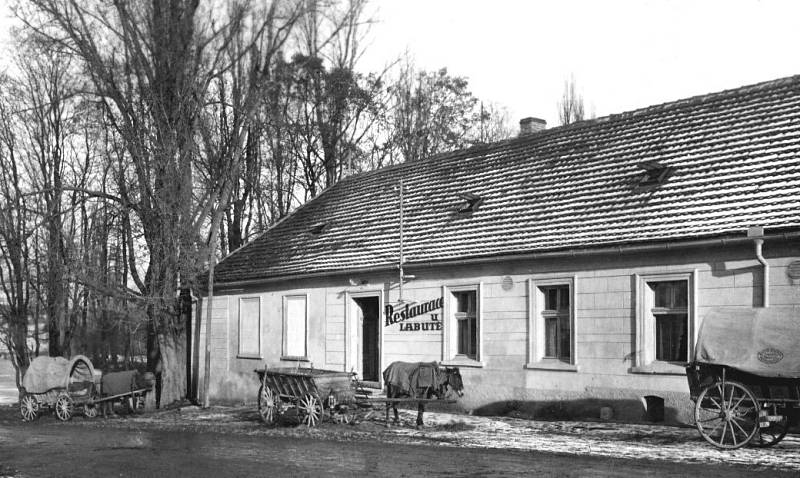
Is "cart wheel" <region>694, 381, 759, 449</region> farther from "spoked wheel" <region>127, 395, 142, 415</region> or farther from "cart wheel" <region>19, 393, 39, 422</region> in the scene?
"cart wheel" <region>19, 393, 39, 422</region>

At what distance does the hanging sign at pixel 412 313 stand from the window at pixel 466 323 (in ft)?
1.41

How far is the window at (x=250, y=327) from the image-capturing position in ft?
87.0

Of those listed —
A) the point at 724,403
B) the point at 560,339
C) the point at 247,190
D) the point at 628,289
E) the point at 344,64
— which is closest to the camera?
the point at 724,403

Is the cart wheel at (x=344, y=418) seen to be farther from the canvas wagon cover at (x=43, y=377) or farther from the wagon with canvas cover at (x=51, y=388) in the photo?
the canvas wagon cover at (x=43, y=377)

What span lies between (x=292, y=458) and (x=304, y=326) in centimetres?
1212

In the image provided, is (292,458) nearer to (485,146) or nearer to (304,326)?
(304,326)

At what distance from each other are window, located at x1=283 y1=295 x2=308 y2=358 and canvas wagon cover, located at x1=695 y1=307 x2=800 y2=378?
44.1 ft

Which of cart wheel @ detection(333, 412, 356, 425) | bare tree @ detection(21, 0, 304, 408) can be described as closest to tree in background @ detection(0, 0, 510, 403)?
bare tree @ detection(21, 0, 304, 408)

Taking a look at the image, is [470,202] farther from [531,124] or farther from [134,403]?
[134,403]

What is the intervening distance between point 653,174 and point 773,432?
686 centimetres

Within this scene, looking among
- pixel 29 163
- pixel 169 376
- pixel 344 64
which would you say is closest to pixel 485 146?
pixel 169 376

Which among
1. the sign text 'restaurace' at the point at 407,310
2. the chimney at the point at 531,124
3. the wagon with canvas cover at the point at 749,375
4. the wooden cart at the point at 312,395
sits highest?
the chimney at the point at 531,124

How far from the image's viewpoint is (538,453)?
13008 mm

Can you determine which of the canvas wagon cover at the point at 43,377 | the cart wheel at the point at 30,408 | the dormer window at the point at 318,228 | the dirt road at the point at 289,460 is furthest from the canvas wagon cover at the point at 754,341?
the cart wheel at the point at 30,408
